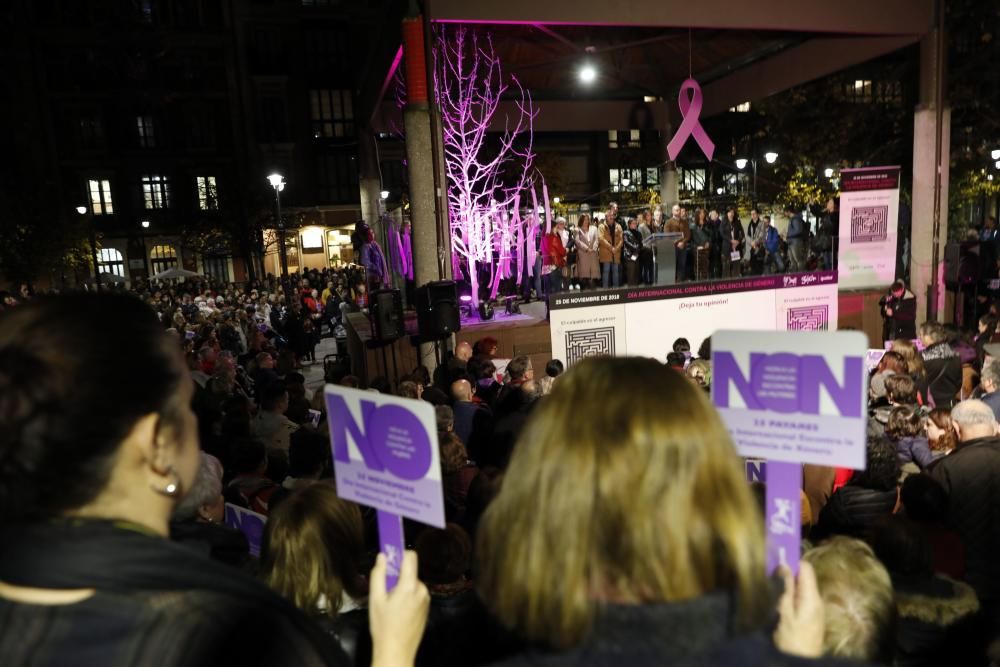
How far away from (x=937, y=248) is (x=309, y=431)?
40.9ft

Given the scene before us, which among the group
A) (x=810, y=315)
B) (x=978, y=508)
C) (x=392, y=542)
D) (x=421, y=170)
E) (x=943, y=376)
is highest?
(x=421, y=170)

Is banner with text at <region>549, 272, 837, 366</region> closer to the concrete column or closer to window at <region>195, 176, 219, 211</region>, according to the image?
the concrete column

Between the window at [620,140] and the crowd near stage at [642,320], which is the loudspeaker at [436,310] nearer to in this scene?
the crowd near stage at [642,320]

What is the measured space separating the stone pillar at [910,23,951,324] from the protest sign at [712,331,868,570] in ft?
41.2

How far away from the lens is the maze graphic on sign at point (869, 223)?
11.7 meters

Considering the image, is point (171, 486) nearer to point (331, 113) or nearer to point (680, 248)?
point (680, 248)

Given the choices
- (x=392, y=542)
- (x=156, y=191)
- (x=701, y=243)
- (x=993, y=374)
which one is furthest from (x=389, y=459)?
(x=156, y=191)

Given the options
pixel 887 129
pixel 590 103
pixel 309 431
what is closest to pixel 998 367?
pixel 309 431

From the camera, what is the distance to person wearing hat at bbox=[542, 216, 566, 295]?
14.4 m

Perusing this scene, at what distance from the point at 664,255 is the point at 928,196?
16.9ft

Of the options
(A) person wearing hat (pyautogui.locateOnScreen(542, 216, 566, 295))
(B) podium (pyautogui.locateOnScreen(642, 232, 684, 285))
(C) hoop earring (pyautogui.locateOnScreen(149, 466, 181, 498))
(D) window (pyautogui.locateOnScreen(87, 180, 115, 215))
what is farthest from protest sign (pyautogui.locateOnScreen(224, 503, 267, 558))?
(D) window (pyautogui.locateOnScreen(87, 180, 115, 215))

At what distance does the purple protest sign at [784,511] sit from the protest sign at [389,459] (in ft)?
3.06

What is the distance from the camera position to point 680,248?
1541 cm

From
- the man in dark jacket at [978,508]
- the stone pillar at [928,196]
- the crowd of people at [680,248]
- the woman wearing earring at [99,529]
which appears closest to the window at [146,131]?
the crowd of people at [680,248]
